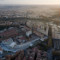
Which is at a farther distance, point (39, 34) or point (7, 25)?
point (7, 25)

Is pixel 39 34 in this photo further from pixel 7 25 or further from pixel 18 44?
pixel 7 25

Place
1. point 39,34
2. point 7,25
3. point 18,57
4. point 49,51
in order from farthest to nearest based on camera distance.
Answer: point 7,25 → point 39,34 → point 49,51 → point 18,57

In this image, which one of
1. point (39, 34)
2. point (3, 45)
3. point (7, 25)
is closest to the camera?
point (3, 45)

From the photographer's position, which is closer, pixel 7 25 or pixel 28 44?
pixel 28 44

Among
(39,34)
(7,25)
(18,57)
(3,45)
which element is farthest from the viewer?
(7,25)

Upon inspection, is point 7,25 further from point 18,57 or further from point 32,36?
point 18,57

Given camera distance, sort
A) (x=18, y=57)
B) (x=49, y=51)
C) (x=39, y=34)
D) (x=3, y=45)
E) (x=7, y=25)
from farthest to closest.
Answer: (x=7, y=25) → (x=39, y=34) → (x=3, y=45) → (x=49, y=51) → (x=18, y=57)

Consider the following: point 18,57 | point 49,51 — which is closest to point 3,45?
point 18,57

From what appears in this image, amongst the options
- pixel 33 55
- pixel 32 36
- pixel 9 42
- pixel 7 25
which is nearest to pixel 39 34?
pixel 32 36
